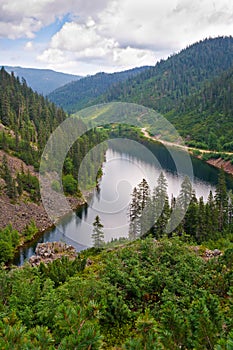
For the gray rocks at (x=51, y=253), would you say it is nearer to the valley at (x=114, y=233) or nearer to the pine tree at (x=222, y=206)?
the valley at (x=114, y=233)

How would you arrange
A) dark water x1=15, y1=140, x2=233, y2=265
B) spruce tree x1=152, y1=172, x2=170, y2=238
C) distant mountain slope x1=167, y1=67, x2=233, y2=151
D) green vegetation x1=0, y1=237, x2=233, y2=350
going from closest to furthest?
1. green vegetation x1=0, y1=237, x2=233, y2=350
2. spruce tree x1=152, y1=172, x2=170, y2=238
3. dark water x1=15, y1=140, x2=233, y2=265
4. distant mountain slope x1=167, y1=67, x2=233, y2=151

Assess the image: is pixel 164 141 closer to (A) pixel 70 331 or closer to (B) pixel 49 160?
(B) pixel 49 160

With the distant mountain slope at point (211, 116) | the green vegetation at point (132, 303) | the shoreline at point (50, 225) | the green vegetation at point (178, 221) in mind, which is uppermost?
the distant mountain slope at point (211, 116)

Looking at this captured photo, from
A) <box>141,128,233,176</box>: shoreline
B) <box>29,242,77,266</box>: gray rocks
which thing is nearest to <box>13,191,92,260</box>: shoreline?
<box>29,242,77,266</box>: gray rocks

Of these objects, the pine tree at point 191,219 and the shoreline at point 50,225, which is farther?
the shoreline at point 50,225

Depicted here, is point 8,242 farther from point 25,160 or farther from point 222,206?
point 222,206

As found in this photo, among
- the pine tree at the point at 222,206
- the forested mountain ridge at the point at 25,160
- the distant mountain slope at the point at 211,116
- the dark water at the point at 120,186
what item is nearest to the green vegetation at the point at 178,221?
the pine tree at the point at 222,206

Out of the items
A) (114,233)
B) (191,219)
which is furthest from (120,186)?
(191,219)

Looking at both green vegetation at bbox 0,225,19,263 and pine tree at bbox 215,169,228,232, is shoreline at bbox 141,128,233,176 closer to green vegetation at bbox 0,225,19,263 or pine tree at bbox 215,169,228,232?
pine tree at bbox 215,169,228,232
